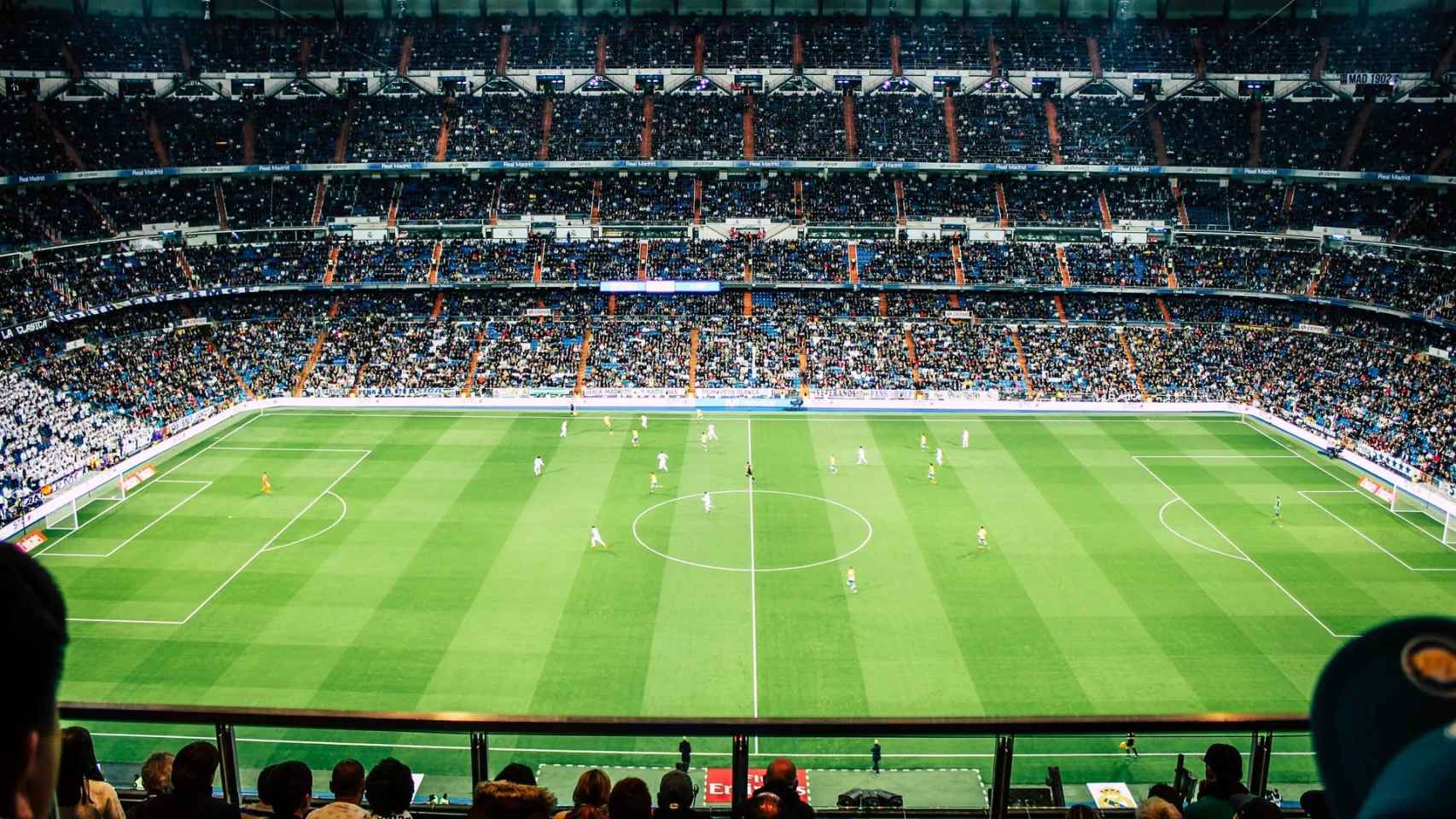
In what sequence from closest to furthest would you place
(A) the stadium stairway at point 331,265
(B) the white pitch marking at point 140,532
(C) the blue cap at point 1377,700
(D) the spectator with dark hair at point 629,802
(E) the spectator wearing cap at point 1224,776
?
(C) the blue cap at point 1377,700, (D) the spectator with dark hair at point 629,802, (E) the spectator wearing cap at point 1224,776, (B) the white pitch marking at point 140,532, (A) the stadium stairway at point 331,265

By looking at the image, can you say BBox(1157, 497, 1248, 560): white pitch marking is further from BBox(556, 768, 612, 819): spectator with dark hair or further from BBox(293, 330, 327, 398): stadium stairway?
BBox(293, 330, 327, 398): stadium stairway

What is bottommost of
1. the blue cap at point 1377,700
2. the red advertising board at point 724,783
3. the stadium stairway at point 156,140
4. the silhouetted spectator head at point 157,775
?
the red advertising board at point 724,783

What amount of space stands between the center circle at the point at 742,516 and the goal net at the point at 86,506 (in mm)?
22621

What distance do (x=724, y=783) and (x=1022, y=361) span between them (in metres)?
45.1

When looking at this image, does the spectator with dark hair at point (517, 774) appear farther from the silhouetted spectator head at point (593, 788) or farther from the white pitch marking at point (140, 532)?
the white pitch marking at point (140, 532)

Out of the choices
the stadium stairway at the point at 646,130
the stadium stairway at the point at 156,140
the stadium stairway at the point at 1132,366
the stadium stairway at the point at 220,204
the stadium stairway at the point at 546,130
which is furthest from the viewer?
the stadium stairway at the point at 646,130

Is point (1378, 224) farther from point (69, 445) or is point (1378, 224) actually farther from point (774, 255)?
point (69, 445)

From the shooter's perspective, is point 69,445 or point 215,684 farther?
point 69,445

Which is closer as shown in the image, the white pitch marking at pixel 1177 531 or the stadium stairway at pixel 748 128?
the white pitch marking at pixel 1177 531

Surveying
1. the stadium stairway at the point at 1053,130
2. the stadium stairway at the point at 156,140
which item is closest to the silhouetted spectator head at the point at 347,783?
the stadium stairway at the point at 1053,130

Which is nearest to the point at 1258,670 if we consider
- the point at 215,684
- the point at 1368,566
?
the point at 1368,566

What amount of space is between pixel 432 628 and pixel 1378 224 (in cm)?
6423

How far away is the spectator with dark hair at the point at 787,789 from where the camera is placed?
5621 mm

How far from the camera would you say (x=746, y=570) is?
1423 inches
